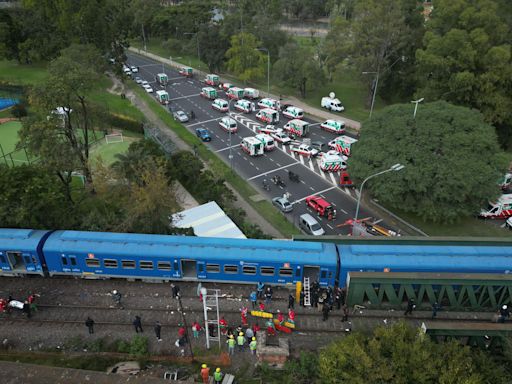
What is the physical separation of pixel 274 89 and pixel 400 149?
45396mm

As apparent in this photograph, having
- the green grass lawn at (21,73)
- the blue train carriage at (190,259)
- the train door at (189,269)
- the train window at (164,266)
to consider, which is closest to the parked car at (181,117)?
the green grass lawn at (21,73)

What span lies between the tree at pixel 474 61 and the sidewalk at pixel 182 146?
3070 centimetres

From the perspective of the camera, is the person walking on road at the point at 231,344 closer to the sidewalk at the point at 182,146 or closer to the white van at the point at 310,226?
the sidewalk at the point at 182,146

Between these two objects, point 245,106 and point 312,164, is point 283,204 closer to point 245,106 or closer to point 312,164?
point 312,164

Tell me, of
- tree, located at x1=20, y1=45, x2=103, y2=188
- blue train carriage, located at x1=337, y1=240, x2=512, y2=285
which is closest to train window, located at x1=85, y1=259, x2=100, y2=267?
tree, located at x1=20, y1=45, x2=103, y2=188

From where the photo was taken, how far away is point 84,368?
21.7m

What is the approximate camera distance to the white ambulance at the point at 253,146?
50737mm

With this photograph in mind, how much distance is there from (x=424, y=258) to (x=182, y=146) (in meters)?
36.9

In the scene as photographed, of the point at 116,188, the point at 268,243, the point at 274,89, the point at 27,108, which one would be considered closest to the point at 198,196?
the point at 116,188

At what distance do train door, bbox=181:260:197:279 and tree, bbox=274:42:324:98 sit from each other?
49.1m

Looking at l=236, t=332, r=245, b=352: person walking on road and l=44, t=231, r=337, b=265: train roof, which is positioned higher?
l=44, t=231, r=337, b=265: train roof

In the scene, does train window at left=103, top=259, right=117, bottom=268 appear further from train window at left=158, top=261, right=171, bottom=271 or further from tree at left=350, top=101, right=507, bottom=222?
tree at left=350, top=101, right=507, bottom=222

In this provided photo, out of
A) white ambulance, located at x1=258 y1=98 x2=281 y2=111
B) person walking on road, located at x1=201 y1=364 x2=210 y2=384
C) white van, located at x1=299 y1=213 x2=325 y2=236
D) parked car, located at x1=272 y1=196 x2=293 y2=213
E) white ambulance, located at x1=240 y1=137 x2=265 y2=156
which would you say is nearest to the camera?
person walking on road, located at x1=201 y1=364 x2=210 y2=384

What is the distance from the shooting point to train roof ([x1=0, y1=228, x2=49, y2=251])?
26.8 meters
